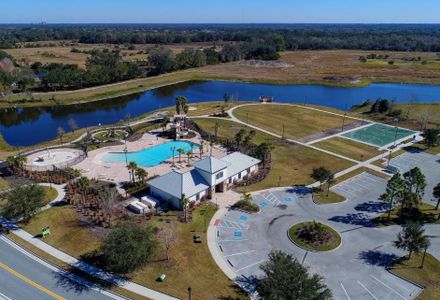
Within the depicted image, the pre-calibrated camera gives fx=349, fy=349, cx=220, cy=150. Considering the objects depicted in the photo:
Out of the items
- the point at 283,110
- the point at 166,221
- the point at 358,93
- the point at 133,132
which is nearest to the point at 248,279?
the point at 166,221

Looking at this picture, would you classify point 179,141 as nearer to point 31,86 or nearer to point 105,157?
point 105,157

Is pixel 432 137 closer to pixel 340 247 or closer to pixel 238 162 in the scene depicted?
pixel 238 162

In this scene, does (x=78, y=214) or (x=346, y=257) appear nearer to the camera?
(x=346, y=257)

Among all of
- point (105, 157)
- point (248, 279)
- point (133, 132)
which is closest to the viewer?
point (248, 279)

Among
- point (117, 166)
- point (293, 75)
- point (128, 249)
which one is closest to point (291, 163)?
point (117, 166)

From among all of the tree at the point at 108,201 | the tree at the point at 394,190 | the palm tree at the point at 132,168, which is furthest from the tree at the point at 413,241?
the palm tree at the point at 132,168

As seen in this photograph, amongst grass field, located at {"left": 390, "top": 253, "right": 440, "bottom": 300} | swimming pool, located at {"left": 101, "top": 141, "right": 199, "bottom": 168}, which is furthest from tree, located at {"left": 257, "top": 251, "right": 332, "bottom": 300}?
swimming pool, located at {"left": 101, "top": 141, "right": 199, "bottom": 168}

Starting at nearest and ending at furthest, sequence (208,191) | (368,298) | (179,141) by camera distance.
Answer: (368,298)
(208,191)
(179,141)

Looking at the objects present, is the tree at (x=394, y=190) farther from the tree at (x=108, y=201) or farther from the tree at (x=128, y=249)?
the tree at (x=108, y=201)
